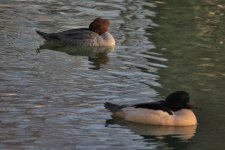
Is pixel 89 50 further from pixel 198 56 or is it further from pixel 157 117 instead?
pixel 157 117

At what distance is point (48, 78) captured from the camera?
17047mm

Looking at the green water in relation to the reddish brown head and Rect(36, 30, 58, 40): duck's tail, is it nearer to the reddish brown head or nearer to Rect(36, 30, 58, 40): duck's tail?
the reddish brown head

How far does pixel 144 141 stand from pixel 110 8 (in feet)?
41.5

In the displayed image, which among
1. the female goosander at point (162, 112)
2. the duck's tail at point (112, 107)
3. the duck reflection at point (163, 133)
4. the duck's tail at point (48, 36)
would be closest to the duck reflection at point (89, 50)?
the duck's tail at point (48, 36)

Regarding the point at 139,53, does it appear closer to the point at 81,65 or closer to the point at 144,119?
the point at 81,65

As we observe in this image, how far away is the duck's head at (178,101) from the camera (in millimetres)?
14484

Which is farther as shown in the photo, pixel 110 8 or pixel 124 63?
pixel 110 8

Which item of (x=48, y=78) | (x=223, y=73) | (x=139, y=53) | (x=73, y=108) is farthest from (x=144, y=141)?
(x=139, y=53)

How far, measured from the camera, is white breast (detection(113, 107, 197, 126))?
1437 cm

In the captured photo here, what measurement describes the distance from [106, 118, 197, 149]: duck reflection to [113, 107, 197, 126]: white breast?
0.07 meters

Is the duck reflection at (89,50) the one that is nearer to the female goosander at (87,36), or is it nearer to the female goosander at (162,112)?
the female goosander at (87,36)

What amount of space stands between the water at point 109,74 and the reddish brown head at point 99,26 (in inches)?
19.5

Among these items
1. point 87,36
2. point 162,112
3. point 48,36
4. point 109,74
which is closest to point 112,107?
point 162,112

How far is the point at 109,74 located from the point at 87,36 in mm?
3600
